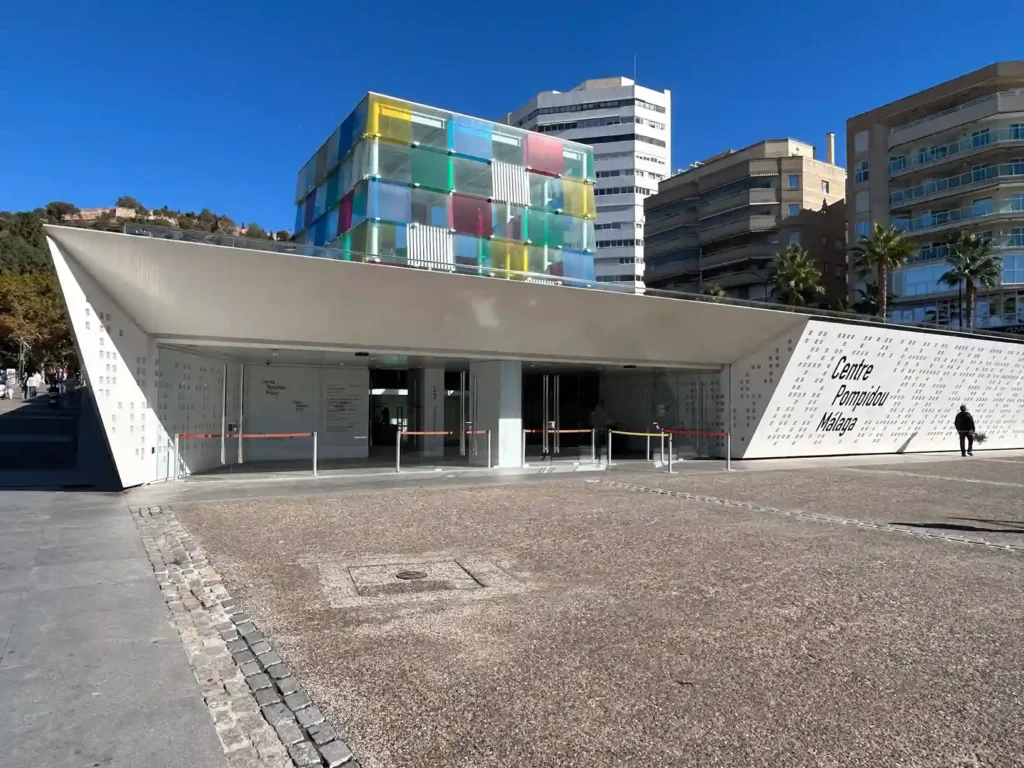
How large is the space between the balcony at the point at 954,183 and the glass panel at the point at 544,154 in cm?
4156

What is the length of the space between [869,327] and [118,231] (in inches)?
771

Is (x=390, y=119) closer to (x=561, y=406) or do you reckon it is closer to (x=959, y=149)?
(x=561, y=406)

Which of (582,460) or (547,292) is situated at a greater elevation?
(547,292)

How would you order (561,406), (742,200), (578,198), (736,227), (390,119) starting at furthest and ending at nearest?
(736,227)
(742,200)
(561,406)
(578,198)
(390,119)

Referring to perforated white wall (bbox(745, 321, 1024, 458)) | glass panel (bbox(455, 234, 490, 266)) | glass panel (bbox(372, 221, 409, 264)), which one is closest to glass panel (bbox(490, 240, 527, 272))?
glass panel (bbox(455, 234, 490, 266))

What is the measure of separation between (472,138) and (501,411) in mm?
10813

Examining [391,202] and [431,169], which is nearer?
[391,202]

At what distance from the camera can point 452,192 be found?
22641mm

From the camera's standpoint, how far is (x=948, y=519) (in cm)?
1031

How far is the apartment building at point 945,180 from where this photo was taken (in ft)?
162

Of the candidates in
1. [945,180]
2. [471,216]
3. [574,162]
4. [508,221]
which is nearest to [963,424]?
[574,162]

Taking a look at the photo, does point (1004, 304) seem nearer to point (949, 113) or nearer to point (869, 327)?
point (949, 113)

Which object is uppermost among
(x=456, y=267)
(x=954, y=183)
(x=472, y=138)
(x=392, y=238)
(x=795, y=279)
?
(x=954, y=183)

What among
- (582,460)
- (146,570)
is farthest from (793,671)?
(582,460)
